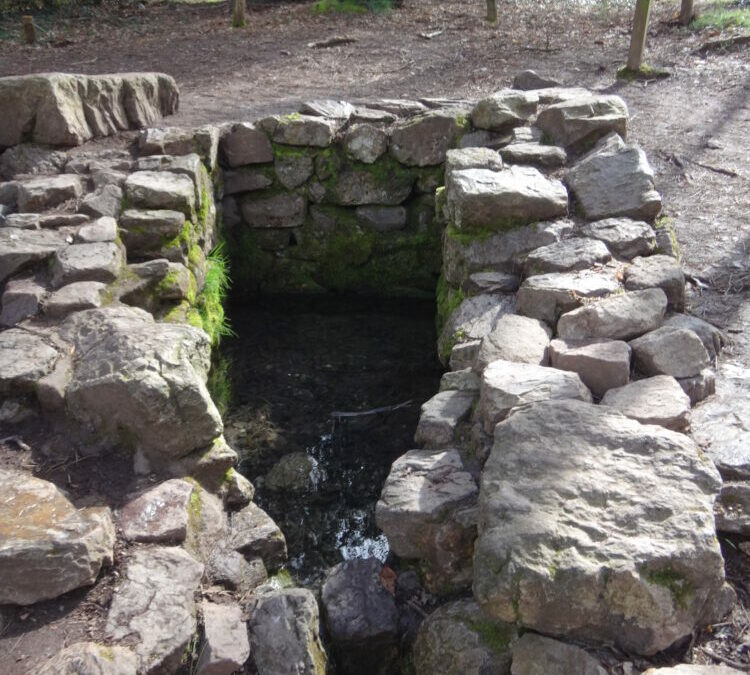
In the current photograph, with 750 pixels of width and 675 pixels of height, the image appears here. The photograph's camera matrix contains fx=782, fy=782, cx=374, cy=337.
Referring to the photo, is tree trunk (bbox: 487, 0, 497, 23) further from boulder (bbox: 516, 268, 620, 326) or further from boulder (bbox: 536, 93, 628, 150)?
boulder (bbox: 516, 268, 620, 326)

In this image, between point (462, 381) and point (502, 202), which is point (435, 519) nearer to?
point (462, 381)

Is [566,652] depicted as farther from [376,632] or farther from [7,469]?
[7,469]

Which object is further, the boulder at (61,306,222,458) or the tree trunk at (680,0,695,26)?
the tree trunk at (680,0,695,26)

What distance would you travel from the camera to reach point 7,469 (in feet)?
9.73

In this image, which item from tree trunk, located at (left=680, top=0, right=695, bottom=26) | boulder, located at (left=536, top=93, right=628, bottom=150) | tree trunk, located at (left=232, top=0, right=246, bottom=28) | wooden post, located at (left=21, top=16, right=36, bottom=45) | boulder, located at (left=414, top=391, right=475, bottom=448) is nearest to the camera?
boulder, located at (left=414, top=391, right=475, bottom=448)

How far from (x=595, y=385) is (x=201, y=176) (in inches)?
132

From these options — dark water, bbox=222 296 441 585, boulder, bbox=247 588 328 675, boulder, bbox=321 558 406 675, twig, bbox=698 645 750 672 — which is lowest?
dark water, bbox=222 296 441 585

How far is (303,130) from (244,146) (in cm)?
50

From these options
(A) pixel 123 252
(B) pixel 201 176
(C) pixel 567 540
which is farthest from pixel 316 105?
(C) pixel 567 540

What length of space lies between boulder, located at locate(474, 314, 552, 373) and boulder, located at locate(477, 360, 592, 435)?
20 cm

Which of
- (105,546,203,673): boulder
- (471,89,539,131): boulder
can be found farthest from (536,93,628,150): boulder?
(105,546,203,673): boulder

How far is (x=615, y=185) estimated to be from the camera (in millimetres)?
4695

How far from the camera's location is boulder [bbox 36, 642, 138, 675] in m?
2.24

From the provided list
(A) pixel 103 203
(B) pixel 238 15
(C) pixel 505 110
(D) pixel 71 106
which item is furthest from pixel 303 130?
(B) pixel 238 15
